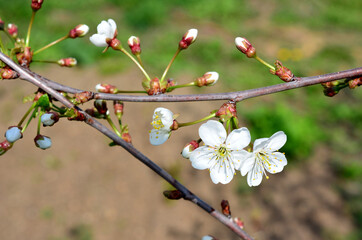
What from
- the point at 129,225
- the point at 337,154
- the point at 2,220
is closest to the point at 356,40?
the point at 337,154

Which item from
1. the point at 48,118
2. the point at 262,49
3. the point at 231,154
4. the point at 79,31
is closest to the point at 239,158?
the point at 231,154

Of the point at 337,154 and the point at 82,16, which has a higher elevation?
the point at 82,16

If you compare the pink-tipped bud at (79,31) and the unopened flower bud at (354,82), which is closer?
the unopened flower bud at (354,82)

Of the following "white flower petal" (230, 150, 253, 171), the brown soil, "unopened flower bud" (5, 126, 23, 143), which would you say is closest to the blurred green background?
the brown soil

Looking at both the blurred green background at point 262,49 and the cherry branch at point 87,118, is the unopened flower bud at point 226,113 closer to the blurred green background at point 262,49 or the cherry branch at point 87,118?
the cherry branch at point 87,118

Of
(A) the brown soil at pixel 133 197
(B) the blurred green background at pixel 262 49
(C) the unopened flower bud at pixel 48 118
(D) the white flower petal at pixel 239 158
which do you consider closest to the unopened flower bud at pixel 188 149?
(D) the white flower petal at pixel 239 158

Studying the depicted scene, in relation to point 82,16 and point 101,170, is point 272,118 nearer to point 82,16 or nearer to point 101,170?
point 101,170
